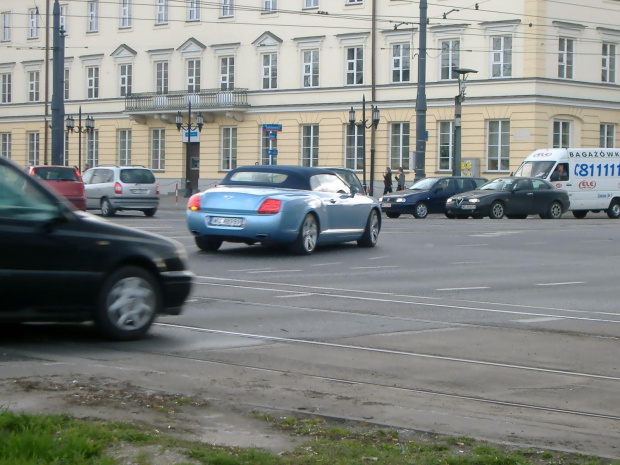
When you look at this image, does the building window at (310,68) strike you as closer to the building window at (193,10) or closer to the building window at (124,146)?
the building window at (193,10)

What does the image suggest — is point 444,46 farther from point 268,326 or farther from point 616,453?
point 616,453

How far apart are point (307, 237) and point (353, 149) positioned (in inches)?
1559

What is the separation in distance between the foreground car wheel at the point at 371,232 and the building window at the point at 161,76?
4565 cm

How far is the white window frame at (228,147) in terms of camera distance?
62656 millimetres

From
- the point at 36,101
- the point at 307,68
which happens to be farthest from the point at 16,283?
the point at 36,101

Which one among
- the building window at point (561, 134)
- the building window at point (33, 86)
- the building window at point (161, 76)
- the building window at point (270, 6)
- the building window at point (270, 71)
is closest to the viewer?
the building window at point (561, 134)

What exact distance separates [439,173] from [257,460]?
50142 millimetres

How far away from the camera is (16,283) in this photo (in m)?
8.46

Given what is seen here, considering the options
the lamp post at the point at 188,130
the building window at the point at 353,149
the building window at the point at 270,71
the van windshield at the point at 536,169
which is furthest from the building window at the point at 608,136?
the lamp post at the point at 188,130

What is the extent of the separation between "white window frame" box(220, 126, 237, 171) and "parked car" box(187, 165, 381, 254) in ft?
140

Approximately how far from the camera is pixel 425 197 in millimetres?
38938

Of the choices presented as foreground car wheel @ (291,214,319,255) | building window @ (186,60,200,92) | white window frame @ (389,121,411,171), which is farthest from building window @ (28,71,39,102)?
foreground car wheel @ (291,214,319,255)

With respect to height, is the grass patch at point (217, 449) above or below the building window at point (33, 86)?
below

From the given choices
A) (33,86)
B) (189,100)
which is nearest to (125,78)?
(189,100)
